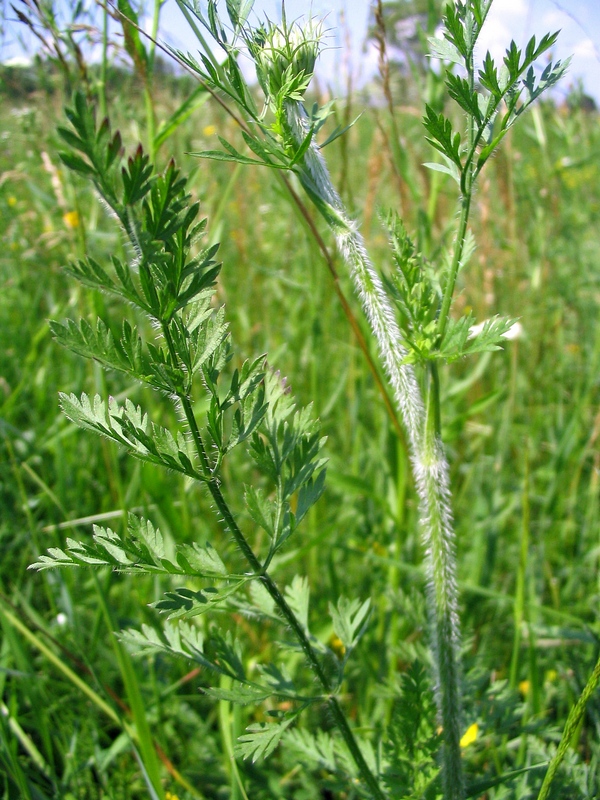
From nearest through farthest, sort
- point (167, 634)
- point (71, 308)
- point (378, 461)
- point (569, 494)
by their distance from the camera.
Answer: point (167, 634) → point (378, 461) → point (569, 494) → point (71, 308)

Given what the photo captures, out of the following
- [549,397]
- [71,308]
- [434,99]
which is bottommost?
[549,397]

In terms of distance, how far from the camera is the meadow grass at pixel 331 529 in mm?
1223

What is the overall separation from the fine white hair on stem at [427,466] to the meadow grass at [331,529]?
121 millimetres

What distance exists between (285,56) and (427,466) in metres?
0.50

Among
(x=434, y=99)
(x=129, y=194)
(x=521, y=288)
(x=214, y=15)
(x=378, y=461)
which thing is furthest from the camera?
(x=521, y=288)

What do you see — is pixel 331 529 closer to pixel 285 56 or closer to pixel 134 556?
pixel 134 556

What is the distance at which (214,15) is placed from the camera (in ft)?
2.17

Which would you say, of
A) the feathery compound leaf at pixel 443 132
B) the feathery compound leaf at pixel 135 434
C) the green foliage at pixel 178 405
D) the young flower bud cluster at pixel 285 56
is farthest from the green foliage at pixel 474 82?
the feathery compound leaf at pixel 135 434

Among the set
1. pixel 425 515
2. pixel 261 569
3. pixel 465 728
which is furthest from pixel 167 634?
pixel 465 728

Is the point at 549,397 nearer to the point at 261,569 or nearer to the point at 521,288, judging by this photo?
the point at 521,288

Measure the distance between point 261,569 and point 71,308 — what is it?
186cm

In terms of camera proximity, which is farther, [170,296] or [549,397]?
[549,397]

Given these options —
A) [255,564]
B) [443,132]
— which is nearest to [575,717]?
[255,564]

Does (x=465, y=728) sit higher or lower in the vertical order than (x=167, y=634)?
lower
